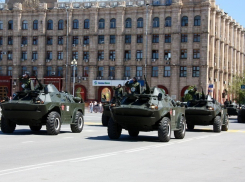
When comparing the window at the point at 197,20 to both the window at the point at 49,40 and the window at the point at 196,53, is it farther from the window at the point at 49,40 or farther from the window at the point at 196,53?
the window at the point at 49,40

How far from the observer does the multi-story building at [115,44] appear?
76.6m

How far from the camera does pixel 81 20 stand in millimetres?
80625

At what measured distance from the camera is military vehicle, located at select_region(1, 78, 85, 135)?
2122 centimetres

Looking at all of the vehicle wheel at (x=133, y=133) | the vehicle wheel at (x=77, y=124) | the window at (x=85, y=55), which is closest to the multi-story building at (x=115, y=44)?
the window at (x=85, y=55)

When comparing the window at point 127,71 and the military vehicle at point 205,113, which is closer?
the military vehicle at point 205,113

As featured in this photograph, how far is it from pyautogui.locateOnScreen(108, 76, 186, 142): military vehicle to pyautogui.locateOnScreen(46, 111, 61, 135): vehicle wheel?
266 cm

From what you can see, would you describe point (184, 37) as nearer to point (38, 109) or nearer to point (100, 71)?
point (100, 71)

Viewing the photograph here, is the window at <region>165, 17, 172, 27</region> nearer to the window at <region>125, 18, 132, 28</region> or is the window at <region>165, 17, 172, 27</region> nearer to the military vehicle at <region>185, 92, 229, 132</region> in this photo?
the window at <region>125, 18, 132, 28</region>

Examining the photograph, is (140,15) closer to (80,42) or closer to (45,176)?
(80,42)

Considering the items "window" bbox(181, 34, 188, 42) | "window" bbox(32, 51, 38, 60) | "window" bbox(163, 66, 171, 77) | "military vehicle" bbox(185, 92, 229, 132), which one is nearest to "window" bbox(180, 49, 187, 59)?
"window" bbox(181, 34, 188, 42)

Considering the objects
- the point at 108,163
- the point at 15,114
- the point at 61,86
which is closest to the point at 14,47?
the point at 61,86

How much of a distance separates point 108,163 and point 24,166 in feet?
6.29

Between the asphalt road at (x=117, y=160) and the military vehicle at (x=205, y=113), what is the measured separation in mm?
6825

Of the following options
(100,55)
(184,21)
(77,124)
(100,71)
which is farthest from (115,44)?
(77,124)
